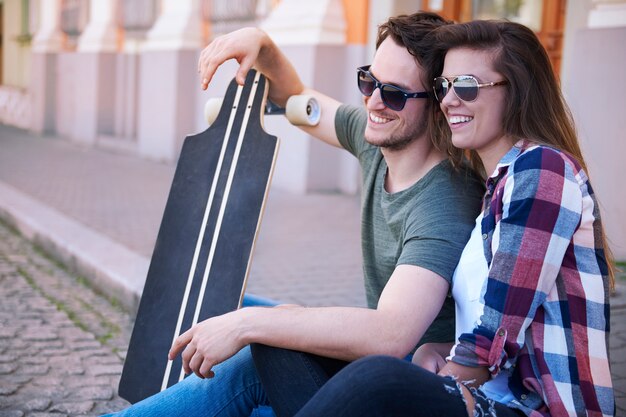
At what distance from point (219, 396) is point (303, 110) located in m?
1.16

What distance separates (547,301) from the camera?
1.83 meters

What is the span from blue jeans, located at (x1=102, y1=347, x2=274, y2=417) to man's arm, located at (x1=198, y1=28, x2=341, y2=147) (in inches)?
36.9

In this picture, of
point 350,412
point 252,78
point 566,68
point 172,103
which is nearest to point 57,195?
point 172,103

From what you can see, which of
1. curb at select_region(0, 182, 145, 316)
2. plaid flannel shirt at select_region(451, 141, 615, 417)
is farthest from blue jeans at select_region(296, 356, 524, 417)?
curb at select_region(0, 182, 145, 316)

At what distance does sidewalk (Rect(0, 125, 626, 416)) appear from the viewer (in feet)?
12.4

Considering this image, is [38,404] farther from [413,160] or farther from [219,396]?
[413,160]

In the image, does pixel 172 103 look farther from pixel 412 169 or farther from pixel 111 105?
pixel 412 169

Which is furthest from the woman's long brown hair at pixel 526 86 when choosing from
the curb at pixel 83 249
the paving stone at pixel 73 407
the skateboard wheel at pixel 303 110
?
the curb at pixel 83 249

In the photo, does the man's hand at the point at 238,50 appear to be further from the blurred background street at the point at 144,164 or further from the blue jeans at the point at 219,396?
the blurred background street at the point at 144,164

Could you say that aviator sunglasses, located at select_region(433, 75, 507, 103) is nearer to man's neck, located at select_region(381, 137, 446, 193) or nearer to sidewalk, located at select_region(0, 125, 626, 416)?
man's neck, located at select_region(381, 137, 446, 193)

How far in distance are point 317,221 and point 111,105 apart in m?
8.35

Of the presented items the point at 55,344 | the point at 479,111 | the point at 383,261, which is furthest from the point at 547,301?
the point at 55,344

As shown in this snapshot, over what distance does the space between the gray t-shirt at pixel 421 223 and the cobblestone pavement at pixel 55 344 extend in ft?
4.85

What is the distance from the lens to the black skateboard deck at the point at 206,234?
2631mm
